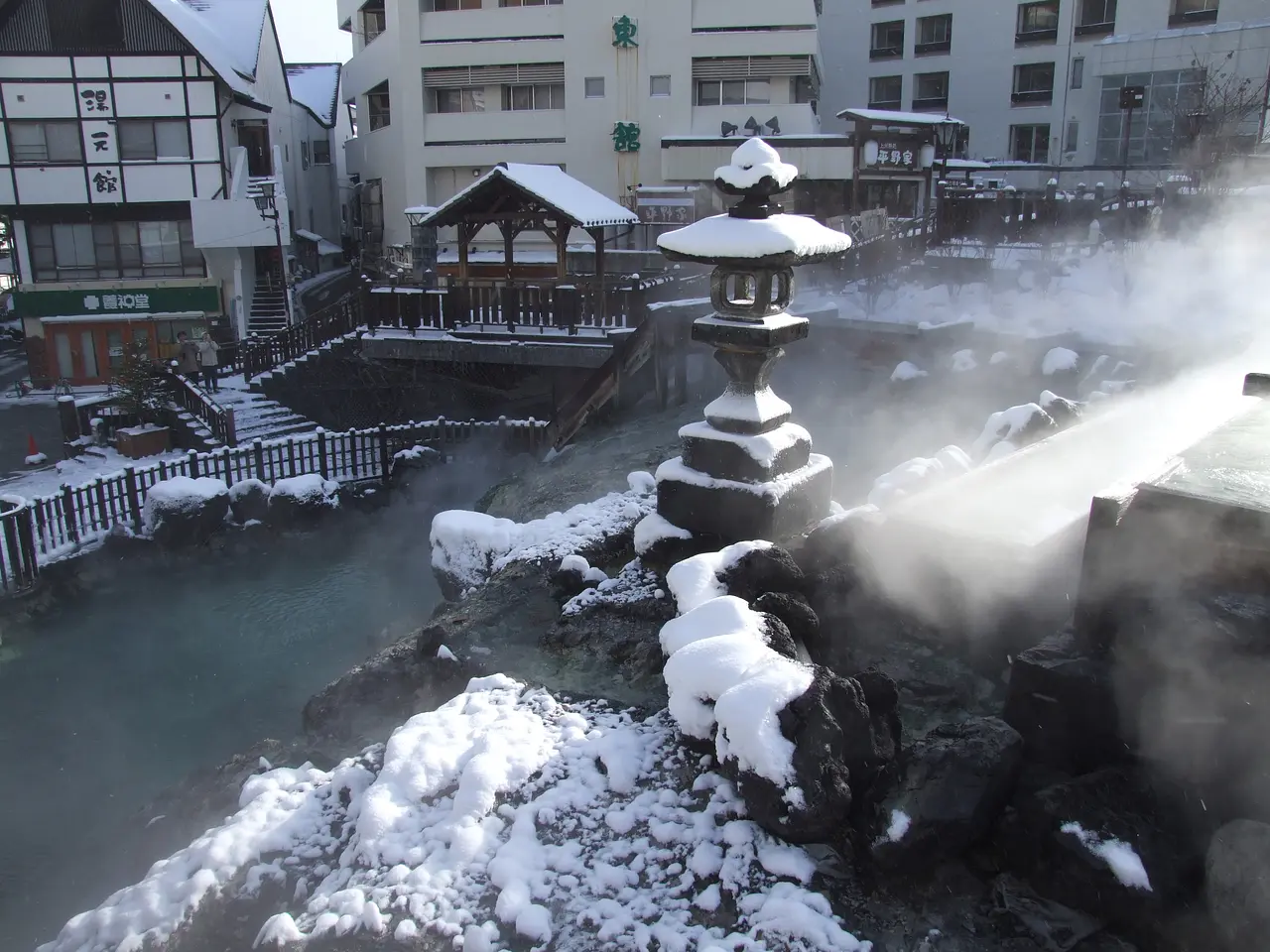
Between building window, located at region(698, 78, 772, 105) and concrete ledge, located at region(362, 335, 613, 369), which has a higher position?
building window, located at region(698, 78, 772, 105)

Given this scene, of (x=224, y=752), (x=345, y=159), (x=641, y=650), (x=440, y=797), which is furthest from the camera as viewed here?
(x=345, y=159)

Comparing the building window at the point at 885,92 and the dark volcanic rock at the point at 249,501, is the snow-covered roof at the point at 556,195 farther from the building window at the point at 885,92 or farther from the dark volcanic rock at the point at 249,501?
the building window at the point at 885,92

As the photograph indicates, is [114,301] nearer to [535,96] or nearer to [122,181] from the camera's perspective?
[122,181]

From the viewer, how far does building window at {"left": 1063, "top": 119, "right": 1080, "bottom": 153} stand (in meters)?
33.7

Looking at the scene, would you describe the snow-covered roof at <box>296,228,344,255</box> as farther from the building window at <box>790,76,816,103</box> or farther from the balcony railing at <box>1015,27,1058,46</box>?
the balcony railing at <box>1015,27,1058,46</box>

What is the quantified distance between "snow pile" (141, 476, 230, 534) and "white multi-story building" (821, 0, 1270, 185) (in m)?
22.9

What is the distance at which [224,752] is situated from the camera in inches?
347

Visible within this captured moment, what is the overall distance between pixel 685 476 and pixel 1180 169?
2315 centimetres

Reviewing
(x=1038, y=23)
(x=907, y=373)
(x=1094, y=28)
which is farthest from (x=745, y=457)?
(x=1038, y=23)

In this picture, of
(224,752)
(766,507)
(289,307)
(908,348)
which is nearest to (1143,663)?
(766,507)

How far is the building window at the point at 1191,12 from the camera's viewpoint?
3005 cm

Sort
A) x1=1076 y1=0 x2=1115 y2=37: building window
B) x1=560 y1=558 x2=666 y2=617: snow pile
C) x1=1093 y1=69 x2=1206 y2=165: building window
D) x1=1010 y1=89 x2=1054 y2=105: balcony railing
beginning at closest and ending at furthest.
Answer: x1=560 y1=558 x2=666 y2=617: snow pile → x1=1093 y1=69 x2=1206 y2=165: building window → x1=1076 y1=0 x2=1115 y2=37: building window → x1=1010 y1=89 x2=1054 y2=105: balcony railing

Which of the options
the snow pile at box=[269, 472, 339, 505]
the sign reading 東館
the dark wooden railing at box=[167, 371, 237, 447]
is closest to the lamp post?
the sign reading 東館

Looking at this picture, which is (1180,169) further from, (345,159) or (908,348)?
(345,159)
